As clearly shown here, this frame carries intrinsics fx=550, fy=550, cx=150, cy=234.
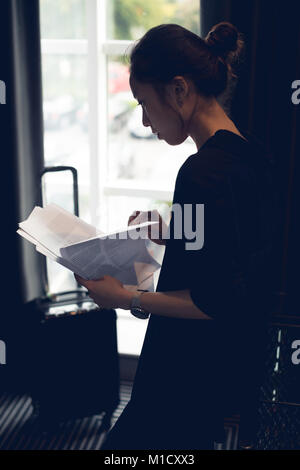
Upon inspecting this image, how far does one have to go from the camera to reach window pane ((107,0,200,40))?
2.38m

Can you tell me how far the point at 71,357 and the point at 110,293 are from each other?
105 centimetres

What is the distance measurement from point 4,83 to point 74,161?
2.10 feet

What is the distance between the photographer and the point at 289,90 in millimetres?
2002

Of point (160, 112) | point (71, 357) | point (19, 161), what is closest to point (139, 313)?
point (160, 112)

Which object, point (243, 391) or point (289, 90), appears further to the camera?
point (289, 90)

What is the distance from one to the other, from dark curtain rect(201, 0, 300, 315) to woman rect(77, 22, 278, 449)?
85 centimetres

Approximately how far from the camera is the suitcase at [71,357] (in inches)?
85.0

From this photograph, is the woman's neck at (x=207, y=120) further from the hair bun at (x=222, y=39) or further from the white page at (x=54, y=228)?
the white page at (x=54, y=228)

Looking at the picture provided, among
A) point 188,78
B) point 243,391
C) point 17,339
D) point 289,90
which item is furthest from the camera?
point 17,339

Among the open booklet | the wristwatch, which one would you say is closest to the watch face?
the wristwatch

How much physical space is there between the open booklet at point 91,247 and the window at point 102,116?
4.19 feet

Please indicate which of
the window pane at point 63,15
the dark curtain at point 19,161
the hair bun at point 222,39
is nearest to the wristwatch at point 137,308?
the hair bun at point 222,39
